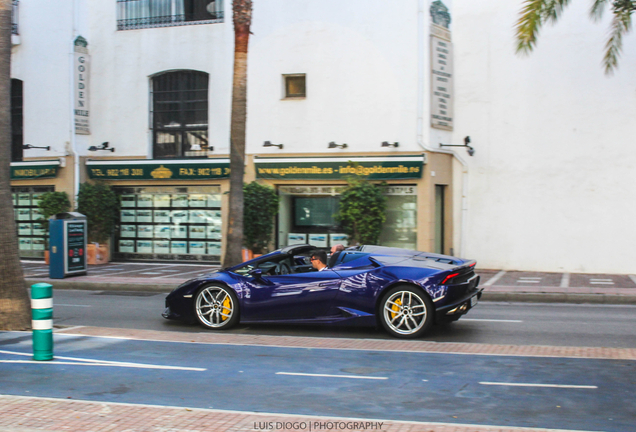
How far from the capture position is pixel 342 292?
9078mm

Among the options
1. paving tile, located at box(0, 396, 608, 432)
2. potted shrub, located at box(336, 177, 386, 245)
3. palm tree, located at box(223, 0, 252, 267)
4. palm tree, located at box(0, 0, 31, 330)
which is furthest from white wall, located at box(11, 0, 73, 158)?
paving tile, located at box(0, 396, 608, 432)

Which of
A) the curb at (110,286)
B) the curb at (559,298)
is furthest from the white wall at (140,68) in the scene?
the curb at (559,298)

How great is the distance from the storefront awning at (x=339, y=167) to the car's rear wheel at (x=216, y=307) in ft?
31.3

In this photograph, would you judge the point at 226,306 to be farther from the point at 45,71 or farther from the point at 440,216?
the point at 45,71

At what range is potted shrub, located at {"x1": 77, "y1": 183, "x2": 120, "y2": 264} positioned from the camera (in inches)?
830

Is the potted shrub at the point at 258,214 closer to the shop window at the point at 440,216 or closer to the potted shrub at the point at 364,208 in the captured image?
the potted shrub at the point at 364,208

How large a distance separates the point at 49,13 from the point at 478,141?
48.2 feet

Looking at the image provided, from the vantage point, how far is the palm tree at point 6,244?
31.4 ft

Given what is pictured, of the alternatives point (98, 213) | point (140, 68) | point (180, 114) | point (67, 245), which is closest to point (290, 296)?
point (67, 245)

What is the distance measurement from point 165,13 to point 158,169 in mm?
5147

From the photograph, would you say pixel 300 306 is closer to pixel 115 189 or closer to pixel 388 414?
→ pixel 388 414

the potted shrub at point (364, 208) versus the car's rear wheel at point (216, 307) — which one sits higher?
the potted shrub at point (364, 208)

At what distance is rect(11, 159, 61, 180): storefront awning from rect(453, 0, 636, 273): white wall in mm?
13116

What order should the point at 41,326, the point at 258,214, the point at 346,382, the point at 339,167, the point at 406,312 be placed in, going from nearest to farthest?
the point at 346,382 → the point at 41,326 → the point at 406,312 → the point at 339,167 → the point at 258,214
